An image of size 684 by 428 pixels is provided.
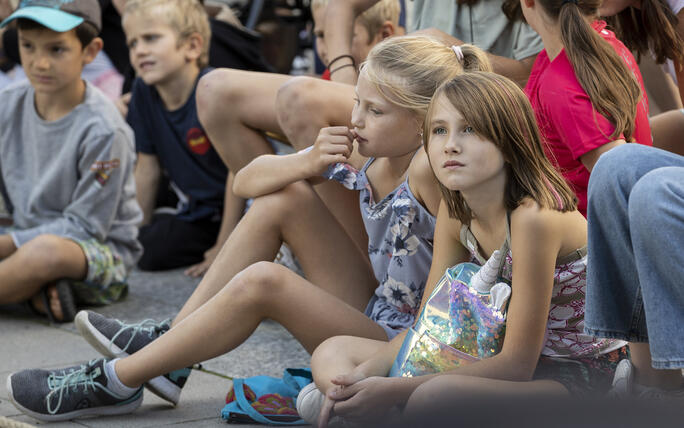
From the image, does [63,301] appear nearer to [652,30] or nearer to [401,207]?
[401,207]

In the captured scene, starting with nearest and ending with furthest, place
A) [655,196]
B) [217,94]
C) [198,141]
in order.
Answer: [655,196], [217,94], [198,141]

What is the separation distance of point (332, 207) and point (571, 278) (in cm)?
88

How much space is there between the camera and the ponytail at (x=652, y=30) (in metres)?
2.41

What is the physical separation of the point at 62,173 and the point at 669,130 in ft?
7.07

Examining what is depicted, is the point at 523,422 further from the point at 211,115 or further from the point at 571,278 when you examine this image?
the point at 211,115

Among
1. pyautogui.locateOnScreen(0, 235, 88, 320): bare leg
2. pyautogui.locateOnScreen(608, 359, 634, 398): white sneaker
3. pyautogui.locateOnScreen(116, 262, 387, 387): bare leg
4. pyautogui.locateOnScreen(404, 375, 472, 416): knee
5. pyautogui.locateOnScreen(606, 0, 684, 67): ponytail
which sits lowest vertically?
pyautogui.locateOnScreen(0, 235, 88, 320): bare leg

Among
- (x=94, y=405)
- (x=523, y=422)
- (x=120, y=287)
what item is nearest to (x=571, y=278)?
(x=94, y=405)

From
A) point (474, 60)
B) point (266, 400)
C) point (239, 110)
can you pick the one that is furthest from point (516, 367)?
point (239, 110)

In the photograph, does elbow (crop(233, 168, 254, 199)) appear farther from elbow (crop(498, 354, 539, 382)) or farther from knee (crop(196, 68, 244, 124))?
elbow (crop(498, 354, 539, 382))

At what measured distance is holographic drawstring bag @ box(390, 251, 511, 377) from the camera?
1.79m

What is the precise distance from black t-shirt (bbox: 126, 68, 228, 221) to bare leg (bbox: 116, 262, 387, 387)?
1.89 meters

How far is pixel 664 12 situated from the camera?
2.41 m

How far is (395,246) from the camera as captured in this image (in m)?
2.22

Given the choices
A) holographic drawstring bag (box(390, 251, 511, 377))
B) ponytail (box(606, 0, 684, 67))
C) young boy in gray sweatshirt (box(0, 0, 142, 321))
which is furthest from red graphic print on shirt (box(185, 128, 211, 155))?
holographic drawstring bag (box(390, 251, 511, 377))
